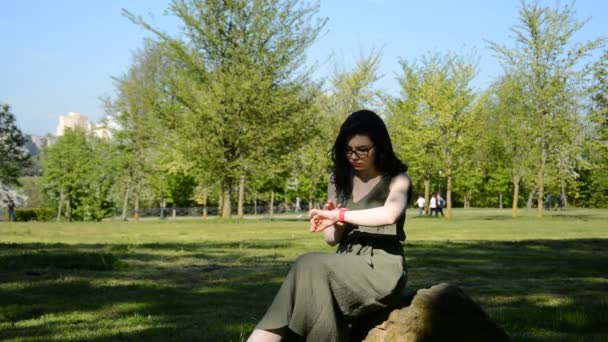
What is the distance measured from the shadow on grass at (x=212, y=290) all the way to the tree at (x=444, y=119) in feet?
82.0

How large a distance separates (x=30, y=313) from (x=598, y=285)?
26.5ft

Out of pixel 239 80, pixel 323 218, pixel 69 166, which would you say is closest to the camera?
pixel 323 218

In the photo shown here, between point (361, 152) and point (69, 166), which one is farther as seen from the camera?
point (69, 166)

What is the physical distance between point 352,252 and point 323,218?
1.00 ft

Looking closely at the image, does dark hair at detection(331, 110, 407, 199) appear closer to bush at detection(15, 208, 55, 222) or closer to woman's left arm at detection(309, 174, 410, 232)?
woman's left arm at detection(309, 174, 410, 232)

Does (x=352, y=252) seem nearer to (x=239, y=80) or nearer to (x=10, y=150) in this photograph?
(x=239, y=80)

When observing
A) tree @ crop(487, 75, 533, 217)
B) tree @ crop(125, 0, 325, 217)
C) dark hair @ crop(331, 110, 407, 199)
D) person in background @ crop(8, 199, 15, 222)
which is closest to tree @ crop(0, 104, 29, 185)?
person in background @ crop(8, 199, 15, 222)

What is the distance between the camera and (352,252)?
163 inches

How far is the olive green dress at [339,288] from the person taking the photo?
368cm

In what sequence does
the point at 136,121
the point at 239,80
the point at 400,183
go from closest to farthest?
the point at 400,183
the point at 239,80
the point at 136,121

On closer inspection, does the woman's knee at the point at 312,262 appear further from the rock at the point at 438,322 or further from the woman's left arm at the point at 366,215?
the rock at the point at 438,322

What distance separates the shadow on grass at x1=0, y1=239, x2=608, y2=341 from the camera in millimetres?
6344

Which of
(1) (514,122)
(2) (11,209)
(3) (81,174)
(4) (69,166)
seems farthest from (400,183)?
(2) (11,209)

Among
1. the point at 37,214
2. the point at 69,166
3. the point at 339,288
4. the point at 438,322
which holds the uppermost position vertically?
the point at 69,166
